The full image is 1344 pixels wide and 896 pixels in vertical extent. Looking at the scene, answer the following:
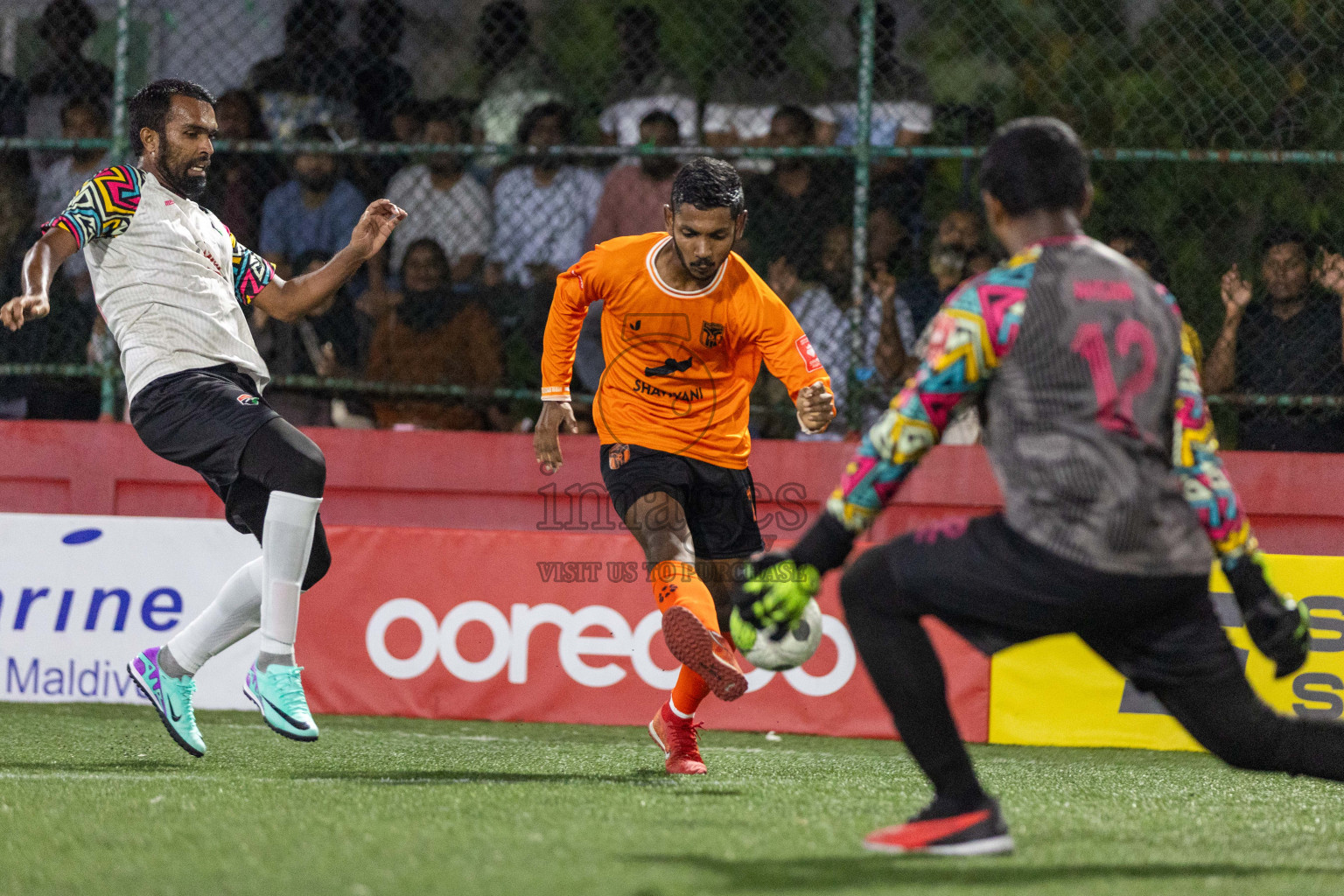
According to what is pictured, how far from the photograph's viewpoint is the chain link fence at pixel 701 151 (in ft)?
26.0

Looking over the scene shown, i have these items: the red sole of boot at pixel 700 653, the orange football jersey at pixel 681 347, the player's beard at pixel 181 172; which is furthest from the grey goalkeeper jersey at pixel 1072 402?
the player's beard at pixel 181 172

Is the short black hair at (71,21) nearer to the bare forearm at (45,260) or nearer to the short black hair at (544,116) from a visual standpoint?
the short black hair at (544,116)

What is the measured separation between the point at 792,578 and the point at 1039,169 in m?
1.07

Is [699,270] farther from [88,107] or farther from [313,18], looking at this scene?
[88,107]

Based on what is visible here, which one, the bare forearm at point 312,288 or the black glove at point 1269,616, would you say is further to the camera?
the bare forearm at point 312,288

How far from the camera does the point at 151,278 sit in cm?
546

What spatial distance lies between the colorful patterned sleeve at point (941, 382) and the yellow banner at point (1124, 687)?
3727mm

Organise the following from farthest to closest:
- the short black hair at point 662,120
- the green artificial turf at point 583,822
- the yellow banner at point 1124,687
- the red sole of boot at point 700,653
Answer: the short black hair at point 662,120 → the yellow banner at point 1124,687 → the red sole of boot at point 700,653 → the green artificial turf at point 583,822

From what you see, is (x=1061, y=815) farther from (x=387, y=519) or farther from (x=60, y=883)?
(x=387, y=519)

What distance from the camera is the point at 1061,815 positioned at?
14.4 ft

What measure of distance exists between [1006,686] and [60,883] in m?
5.05

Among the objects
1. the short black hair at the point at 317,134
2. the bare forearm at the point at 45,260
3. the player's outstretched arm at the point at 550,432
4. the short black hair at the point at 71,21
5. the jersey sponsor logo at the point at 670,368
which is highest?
the short black hair at the point at 71,21

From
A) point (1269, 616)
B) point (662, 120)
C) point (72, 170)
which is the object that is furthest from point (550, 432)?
point (72, 170)

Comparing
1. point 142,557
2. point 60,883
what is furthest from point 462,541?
point 60,883
